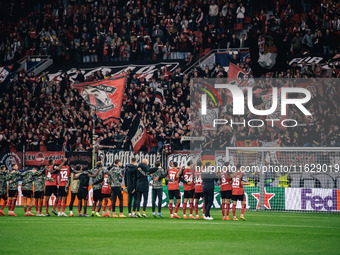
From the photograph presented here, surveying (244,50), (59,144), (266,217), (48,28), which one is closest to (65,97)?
(59,144)

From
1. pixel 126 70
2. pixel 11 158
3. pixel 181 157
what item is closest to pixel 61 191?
pixel 181 157

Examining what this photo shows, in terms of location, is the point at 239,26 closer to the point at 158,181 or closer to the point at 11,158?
the point at 11,158

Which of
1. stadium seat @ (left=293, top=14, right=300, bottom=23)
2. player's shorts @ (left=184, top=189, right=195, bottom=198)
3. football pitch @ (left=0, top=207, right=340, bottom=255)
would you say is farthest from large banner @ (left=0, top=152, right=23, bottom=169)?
stadium seat @ (left=293, top=14, right=300, bottom=23)

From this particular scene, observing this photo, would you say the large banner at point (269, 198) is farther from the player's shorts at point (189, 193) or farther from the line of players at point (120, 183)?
the player's shorts at point (189, 193)

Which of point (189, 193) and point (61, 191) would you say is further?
point (61, 191)

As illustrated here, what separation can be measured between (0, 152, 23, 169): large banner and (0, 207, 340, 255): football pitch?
10753 millimetres

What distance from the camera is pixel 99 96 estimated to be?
31.0 meters

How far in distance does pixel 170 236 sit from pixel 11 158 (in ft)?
56.8

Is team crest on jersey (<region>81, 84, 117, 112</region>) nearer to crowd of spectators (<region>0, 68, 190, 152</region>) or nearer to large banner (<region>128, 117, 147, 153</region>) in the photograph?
crowd of spectators (<region>0, 68, 190, 152</region>)

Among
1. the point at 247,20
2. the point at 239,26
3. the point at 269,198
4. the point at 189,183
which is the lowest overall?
the point at 269,198

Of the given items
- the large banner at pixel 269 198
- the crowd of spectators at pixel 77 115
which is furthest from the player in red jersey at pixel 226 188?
the crowd of spectators at pixel 77 115

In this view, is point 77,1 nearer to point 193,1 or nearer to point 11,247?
point 193,1

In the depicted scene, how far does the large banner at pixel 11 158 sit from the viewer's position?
3059 cm

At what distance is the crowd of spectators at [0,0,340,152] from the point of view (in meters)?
30.0
